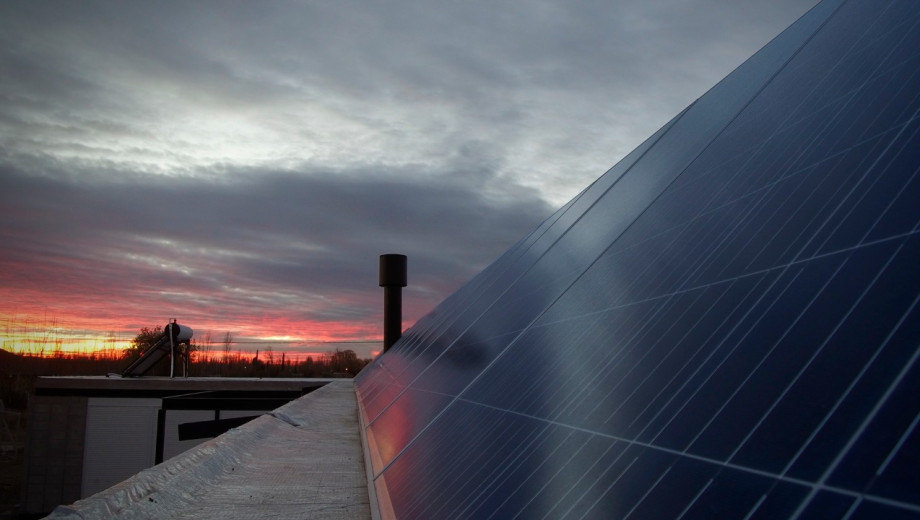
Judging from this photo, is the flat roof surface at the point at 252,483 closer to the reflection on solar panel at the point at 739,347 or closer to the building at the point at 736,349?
the building at the point at 736,349

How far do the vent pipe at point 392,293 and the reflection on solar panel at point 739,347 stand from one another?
19821mm

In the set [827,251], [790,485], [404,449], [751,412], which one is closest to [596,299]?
[404,449]

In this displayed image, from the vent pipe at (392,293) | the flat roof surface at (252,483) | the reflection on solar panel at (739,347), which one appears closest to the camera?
the reflection on solar panel at (739,347)

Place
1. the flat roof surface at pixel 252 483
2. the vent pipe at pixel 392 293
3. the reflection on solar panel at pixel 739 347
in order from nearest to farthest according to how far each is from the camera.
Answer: the reflection on solar panel at pixel 739 347 → the flat roof surface at pixel 252 483 → the vent pipe at pixel 392 293

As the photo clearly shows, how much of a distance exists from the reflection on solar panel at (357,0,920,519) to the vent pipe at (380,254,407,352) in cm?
1982

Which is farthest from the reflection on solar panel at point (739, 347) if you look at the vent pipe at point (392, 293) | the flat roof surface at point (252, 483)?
the vent pipe at point (392, 293)

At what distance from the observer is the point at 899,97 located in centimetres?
402

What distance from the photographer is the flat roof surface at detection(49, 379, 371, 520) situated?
5.49m

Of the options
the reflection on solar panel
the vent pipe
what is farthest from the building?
the vent pipe

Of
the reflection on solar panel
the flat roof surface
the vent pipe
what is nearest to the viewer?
the reflection on solar panel

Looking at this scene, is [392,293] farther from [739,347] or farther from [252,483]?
[739,347]

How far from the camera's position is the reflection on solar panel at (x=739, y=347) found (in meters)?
2.02

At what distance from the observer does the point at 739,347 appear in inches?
114

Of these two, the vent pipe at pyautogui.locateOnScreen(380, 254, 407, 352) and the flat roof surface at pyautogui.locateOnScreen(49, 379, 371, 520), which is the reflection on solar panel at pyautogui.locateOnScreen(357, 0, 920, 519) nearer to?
the flat roof surface at pyautogui.locateOnScreen(49, 379, 371, 520)
